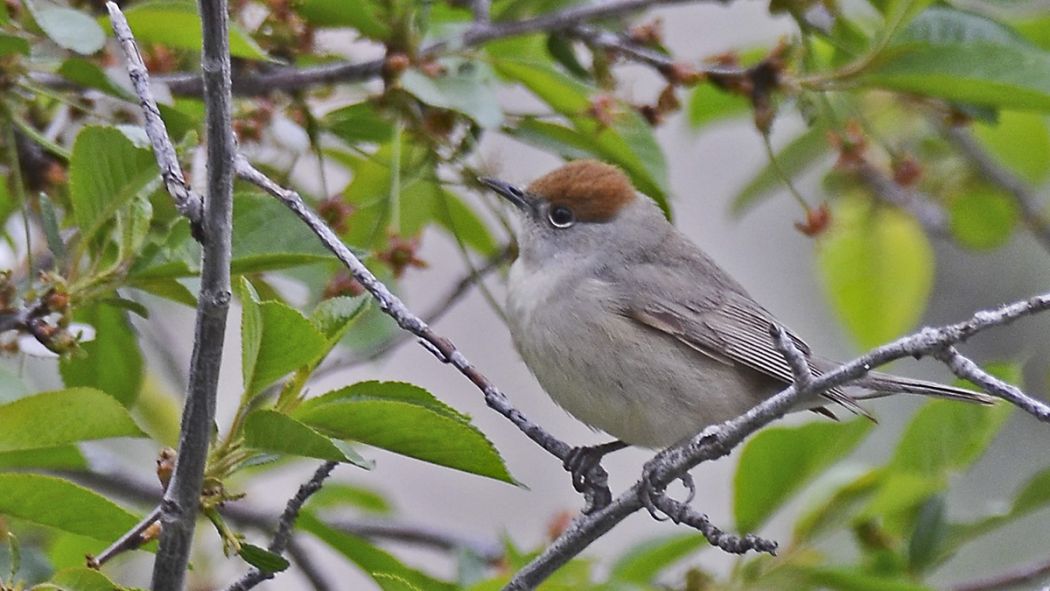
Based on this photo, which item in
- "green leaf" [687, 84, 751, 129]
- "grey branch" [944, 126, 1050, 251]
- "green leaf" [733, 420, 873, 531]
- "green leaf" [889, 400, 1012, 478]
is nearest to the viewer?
"green leaf" [733, 420, 873, 531]

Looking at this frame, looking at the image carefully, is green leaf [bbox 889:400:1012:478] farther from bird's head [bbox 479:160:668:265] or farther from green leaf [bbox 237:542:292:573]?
green leaf [bbox 237:542:292:573]

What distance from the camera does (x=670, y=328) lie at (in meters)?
3.42

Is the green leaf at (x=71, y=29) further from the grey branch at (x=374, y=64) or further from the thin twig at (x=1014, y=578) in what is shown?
the thin twig at (x=1014, y=578)

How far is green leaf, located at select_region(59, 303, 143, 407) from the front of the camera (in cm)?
285

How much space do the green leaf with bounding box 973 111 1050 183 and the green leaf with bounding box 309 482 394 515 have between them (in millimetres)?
2386

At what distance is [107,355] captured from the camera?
2.88 m

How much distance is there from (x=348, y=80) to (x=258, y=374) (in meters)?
1.23

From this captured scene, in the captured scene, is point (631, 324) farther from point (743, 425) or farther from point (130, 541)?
point (130, 541)

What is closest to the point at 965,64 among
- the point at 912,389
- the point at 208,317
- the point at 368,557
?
the point at 912,389

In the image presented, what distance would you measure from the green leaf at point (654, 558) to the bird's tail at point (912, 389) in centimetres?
58

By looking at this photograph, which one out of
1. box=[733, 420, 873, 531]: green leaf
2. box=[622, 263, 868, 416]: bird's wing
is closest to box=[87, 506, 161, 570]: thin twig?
box=[733, 420, 873, 531]: green leaf

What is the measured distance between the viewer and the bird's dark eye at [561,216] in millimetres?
3913

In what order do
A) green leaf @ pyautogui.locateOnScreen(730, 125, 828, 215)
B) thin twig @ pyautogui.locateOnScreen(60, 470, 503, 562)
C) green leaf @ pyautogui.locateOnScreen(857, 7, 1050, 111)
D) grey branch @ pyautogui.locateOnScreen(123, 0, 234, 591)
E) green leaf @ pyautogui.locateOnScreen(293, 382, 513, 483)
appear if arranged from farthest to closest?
1. green leaf @ pyautogui.locateOnScreen(730, 125, 828, 215)
2. thin twig @ pyautogui.locateOnScreen(60, 470, 503, 562)
3. green leaf @ pyautogui.locateOnScreen(857, 7, 1050, 111)
4. green leaf @ pyautogui.locateOnScreen(293, 382, 513, 483)
5. grey branch @ pyautogui.locateOnScreen(123, 0, 234, 591)

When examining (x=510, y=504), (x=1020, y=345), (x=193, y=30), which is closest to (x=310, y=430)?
(x=193, y=30)
